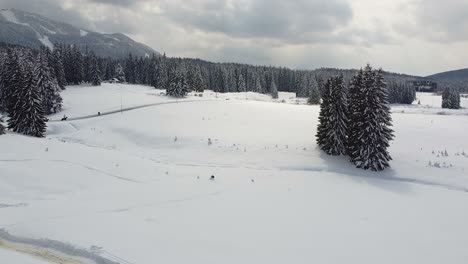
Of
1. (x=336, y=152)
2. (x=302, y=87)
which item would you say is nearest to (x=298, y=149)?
(x=336, y=152)

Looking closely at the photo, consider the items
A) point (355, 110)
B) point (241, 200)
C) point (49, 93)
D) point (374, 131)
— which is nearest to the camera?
point (241, 200)

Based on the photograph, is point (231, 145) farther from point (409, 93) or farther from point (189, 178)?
point (409, 93)

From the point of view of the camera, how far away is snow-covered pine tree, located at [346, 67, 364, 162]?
36.0m

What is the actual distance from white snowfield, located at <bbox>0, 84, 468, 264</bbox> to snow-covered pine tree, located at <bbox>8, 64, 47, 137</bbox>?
11.1 m

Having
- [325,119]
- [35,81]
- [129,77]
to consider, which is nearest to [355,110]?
[325,119]

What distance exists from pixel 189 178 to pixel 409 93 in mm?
154723

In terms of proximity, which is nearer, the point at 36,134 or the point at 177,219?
the point at 177,219

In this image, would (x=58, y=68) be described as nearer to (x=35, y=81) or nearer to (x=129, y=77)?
(x=129, y=77)

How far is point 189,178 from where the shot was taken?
95.7ft

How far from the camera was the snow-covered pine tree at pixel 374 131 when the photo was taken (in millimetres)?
34188

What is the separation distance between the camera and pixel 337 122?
3859 cm

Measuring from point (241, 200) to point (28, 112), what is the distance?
3691cm

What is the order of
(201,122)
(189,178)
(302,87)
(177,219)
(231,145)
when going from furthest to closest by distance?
(302,87) → (201,122) → (231,145) → (189,178) → (177,219)

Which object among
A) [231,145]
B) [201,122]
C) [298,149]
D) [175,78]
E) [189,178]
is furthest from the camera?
[175,78]
